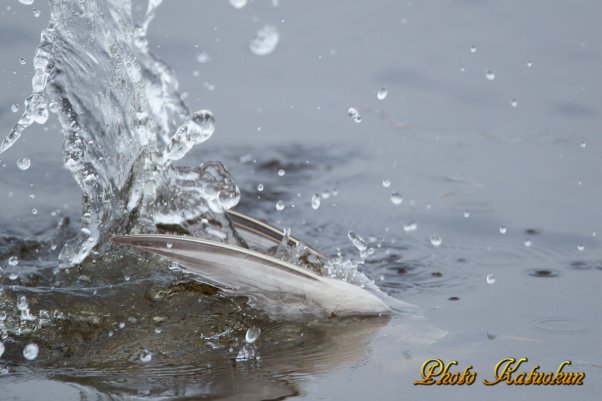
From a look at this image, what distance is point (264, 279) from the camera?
3221 millimetres

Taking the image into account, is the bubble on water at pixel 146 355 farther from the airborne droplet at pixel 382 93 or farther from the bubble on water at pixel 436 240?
the airborne droplet at pixel 382 93

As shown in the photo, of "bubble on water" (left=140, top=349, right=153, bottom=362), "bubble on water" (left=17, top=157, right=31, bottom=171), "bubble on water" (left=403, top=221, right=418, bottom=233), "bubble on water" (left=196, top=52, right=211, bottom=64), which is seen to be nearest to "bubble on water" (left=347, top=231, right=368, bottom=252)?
"bubble on water" (left=403, top=221, right=418, bottom=233)

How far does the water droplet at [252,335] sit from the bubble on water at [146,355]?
0.31 meters

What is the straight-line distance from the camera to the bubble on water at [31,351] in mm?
2967

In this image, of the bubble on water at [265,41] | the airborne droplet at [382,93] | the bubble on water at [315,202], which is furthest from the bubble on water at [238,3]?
the bubble on water at [315,202]

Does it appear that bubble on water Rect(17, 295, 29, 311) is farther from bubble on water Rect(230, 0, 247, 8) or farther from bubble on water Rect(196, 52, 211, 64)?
bubble on water Rect(196, 52, 211, 64)

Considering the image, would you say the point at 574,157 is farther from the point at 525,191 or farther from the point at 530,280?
the point at 530,280

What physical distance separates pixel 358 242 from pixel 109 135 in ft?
3.58

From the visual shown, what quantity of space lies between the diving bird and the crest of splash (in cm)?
53

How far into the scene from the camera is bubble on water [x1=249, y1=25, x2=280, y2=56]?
5.87m

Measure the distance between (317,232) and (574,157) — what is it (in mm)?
1444

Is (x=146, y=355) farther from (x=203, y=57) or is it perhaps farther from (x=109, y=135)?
(x=203, y=57)

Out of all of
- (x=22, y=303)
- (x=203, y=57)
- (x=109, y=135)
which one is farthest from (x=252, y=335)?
(x=203, y=57)

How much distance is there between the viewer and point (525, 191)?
15.1ft
